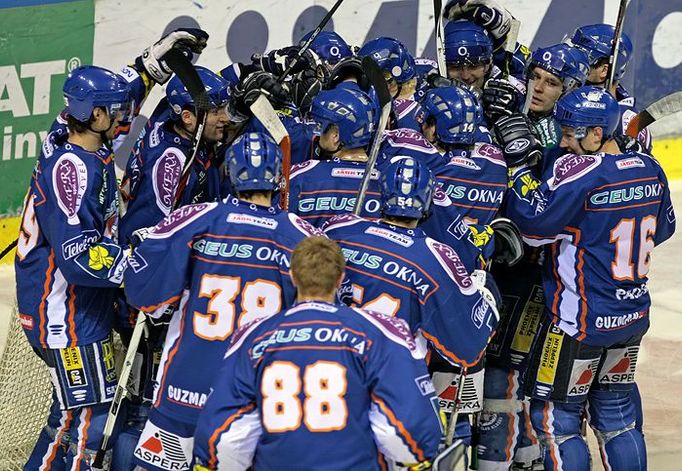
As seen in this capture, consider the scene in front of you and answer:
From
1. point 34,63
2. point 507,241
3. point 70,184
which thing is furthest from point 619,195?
point 34,63

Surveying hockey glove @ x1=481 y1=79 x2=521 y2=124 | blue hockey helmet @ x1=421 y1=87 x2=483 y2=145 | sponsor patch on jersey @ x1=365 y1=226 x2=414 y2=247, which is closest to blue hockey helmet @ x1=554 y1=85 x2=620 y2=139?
blue hockey helmet @ x1=421 y1=87 x2=483 y2=145

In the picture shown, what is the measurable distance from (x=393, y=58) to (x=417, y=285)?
2001 millimetres

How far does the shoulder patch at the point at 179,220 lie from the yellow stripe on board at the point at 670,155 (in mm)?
6262

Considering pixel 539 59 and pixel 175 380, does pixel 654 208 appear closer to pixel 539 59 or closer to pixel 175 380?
pixel 539 59

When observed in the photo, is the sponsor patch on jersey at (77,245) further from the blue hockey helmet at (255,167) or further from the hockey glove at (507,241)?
the hockey glove at (507,241)

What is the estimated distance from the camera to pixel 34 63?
29.3 feet

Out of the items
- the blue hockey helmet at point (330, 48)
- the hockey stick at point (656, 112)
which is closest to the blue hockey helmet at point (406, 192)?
the hockey stick at point (656, 112)

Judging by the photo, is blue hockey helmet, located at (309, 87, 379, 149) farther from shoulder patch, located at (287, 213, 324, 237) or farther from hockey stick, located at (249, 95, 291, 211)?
shoulder patch, located at (287, 213, 324, 237)

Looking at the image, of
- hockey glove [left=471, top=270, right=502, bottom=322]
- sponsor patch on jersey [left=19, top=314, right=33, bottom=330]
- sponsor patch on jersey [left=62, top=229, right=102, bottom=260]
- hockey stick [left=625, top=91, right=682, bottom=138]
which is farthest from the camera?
hockey stick [left=625, top=91, right=682, bottom=138]

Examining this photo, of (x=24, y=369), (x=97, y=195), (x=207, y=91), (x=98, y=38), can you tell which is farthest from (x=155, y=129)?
(x=98, y=38)

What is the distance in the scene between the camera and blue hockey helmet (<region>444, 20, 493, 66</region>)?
21.3ft

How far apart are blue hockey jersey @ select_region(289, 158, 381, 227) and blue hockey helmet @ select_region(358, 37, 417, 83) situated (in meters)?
1.09

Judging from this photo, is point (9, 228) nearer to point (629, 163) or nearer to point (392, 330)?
point (629, 163)

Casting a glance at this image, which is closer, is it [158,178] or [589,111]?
[589,111]
